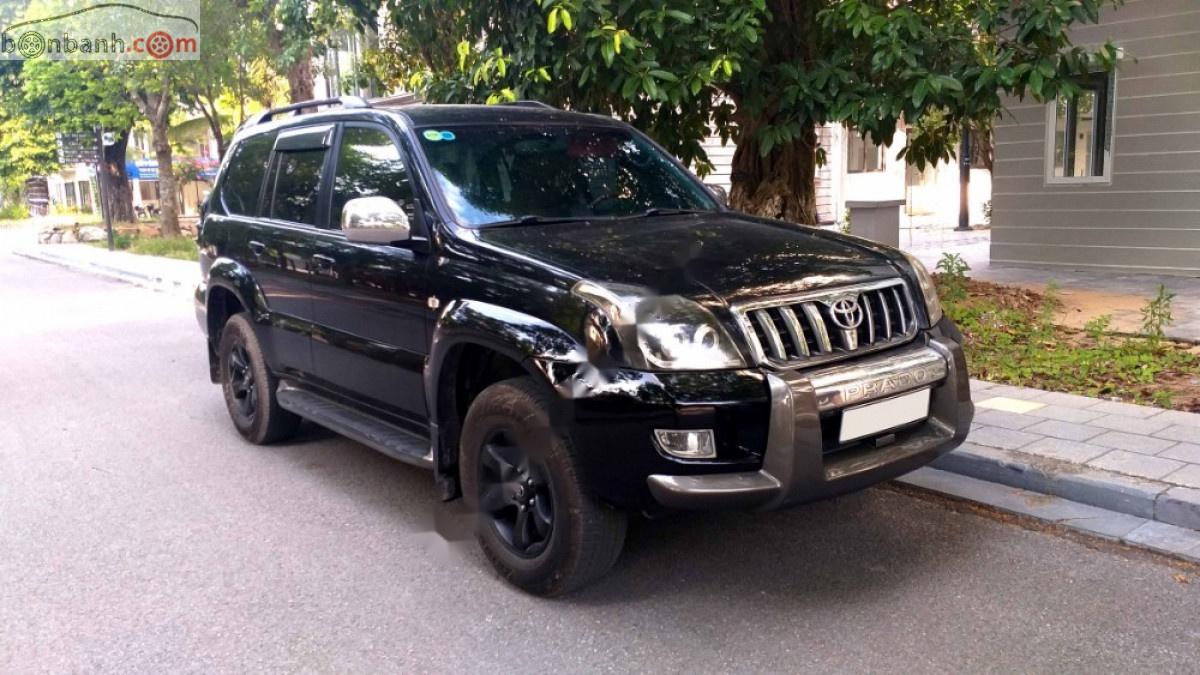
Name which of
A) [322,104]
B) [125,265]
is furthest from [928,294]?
[125,265]

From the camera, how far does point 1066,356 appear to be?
691 cm

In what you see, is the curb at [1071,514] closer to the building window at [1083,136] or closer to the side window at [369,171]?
the side window at [369,171]

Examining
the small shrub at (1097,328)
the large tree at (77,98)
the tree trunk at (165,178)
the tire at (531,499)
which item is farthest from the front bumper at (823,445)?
the tree trunk at (165,178)

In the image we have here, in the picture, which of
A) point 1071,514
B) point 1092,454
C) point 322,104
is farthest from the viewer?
point 322,104

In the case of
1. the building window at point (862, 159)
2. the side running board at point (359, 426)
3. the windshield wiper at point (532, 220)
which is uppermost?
the building window at point (862, 159)

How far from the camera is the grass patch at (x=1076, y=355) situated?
20.3 feet

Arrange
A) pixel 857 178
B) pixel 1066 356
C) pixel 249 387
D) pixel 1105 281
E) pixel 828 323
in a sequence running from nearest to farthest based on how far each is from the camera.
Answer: pixel 828 323 < pixel 249 387 < pixel 1066 356 < pixel 1105 281 < pixel 857 178

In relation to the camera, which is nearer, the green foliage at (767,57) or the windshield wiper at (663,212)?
the windshield wiper at (663,212)

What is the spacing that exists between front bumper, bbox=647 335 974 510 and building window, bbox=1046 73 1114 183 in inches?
378

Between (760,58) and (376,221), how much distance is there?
5068mm

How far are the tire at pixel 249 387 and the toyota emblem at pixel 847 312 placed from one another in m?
3.55

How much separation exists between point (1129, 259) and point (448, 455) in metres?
10.5

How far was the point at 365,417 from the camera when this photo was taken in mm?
4922

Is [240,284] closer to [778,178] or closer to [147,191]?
[778,178]
